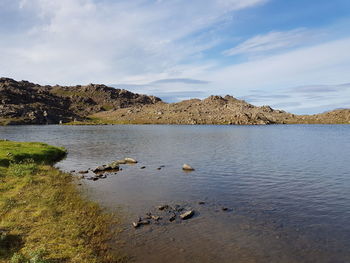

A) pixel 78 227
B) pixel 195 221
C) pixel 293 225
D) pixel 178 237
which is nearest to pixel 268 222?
pixel 293 225

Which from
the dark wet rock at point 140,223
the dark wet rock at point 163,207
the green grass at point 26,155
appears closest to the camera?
the dark wet rock at point 140,223

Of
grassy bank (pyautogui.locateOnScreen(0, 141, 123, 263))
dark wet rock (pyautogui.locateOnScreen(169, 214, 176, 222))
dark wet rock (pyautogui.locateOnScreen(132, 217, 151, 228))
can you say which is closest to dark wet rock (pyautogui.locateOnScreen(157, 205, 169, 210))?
dark wet rock (pyautogui.locateOnScreen(169, 214, 176, 222))

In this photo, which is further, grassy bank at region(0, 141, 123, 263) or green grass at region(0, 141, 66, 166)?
green grass at region(0, 141, 66, 166)

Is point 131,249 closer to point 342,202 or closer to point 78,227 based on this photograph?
point 78,227

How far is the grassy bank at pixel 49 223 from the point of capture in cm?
1729

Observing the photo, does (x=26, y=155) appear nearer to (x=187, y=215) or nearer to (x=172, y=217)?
(x=172, y=217)

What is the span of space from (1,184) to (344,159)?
60.4m

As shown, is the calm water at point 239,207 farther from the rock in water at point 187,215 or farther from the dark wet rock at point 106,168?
the dark wet rock at point 106,168

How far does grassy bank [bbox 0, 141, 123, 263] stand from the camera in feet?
56.7

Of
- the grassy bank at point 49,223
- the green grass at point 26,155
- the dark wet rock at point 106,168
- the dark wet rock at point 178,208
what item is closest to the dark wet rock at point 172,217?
the dark wet rock at point 178,208

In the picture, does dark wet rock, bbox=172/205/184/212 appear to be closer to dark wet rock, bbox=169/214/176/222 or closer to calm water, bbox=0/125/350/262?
calm water, bbox=0/125/350/262

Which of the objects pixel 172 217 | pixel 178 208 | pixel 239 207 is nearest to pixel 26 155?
pixel 178 208

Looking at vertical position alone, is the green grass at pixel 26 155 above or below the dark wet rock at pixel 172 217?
above

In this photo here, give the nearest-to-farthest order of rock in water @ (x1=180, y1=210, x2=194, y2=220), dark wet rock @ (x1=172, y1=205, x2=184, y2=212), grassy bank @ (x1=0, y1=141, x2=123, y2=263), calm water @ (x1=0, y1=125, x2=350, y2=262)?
grassy bank @ (x1=0, y1=141, x2=123, y2=263)
calm water @ (x1=0, y1=125, x2=350, y2=262)
rock in water @ (x1=180, y1=210, x2=194, y2=220)
dark wet rock @ (x1=172, y1=205, x2=184, y2=212)
